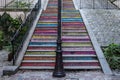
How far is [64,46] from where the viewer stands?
51.1 feet

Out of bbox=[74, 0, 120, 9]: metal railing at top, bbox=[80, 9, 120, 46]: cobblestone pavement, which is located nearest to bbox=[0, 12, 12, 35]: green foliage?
bbox=[80, 9, 120, 46]: cobblestone pavement

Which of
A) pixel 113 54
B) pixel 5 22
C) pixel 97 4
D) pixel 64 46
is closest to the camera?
pixel 113 54

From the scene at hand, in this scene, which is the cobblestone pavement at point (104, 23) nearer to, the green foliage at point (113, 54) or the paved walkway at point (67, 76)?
the green foliage at point (113, 54)

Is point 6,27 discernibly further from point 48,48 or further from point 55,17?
point 48,48

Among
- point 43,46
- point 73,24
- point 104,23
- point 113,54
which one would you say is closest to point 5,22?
point 73,24

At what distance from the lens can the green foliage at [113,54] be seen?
13.8 meters

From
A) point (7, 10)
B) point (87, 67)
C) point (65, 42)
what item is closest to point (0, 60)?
point (65, 42)

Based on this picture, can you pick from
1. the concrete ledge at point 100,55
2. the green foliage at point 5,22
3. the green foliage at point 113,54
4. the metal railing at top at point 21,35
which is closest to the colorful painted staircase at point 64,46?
the concrete ledge at point 100,55

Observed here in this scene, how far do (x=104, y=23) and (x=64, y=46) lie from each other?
4.06 meters

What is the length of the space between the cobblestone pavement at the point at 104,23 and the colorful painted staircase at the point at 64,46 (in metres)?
0.58

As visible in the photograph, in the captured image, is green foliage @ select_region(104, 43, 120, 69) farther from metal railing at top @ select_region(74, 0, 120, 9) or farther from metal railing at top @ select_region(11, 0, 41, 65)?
metal railing at top @ select_region(74, 0, 120, 9)

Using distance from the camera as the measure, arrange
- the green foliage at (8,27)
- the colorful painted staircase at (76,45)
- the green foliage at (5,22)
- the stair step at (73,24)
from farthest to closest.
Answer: the green foliage at (5,22)
the green foliage at (8,27)
the stair step at (73,24)
the colorful painted staircase at (76,45)

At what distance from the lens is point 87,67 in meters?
13.8

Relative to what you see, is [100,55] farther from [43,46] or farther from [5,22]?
[5,22]
